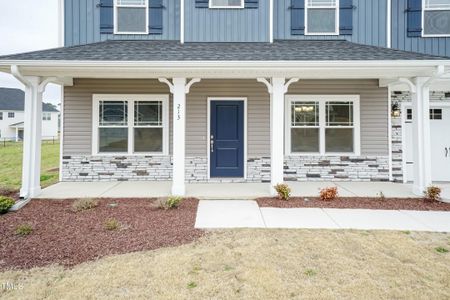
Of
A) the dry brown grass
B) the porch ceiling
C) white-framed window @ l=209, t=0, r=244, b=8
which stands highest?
white-framed window @ l=209, t=0, r=244, b=8

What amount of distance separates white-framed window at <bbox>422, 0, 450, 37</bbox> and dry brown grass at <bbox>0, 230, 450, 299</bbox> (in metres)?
6.43

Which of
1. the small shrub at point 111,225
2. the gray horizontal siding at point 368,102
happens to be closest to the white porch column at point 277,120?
the gray horizontal siding at point 368,102

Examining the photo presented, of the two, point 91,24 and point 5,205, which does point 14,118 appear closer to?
point 91,24

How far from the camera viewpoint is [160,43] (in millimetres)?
7820

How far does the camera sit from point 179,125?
642 cm

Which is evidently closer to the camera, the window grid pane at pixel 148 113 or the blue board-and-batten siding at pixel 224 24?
the blue board-and-batten siding at pixel 224 24

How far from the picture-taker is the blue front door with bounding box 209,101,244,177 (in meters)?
8.09

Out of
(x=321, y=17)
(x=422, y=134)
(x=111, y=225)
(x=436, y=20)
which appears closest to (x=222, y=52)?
(x=321, y=17)

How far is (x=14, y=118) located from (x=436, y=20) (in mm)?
46252

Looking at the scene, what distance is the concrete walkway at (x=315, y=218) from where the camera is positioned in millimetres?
4766

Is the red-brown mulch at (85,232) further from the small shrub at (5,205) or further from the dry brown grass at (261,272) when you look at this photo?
the dry brown grass at (261,272)

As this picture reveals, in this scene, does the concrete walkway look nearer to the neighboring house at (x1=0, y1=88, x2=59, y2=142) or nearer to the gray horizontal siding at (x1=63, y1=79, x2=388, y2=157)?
the gray horizontal siding at (x1=63, y1=79, x2=388, y2=157)

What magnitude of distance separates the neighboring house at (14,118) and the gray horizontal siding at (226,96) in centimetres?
3599

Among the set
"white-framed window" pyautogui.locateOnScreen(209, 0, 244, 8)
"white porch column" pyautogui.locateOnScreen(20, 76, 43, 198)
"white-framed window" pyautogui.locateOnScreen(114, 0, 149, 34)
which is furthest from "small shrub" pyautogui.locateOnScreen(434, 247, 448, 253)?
"white-framed window" pyautogui.locateOnScreen(114, 0, 149, 34)
